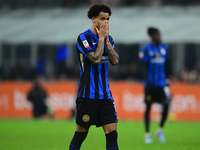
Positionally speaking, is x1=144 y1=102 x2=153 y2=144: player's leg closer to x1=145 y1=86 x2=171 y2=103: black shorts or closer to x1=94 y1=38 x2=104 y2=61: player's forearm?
x1=145 y1=86 x2=171 y2=103: black shorts

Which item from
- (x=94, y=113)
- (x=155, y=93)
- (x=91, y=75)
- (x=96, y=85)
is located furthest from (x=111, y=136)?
(x=155, y=93)

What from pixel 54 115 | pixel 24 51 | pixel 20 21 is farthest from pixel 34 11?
pixel 54 115

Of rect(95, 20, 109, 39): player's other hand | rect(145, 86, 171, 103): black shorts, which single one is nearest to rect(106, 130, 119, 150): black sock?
rect(95, 20, 109, 39): player's other hand

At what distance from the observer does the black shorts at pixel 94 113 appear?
5105mm

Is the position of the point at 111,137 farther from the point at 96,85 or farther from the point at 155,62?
the point at 155,62

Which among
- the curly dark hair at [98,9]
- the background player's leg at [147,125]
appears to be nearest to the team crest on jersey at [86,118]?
the curly dark hair at [98,9]

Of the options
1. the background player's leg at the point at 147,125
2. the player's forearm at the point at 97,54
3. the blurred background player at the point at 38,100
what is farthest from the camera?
the blurred background player at the point at 38,100

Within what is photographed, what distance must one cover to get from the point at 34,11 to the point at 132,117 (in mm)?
10266

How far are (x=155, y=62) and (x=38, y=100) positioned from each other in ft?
27.2

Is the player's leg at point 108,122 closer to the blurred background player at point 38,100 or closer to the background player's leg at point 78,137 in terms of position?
the background player's leg at point 78,137

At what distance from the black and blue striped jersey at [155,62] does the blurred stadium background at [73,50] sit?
6.61m

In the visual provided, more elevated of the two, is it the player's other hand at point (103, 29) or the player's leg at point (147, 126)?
the player's other hand at point (103, 29)

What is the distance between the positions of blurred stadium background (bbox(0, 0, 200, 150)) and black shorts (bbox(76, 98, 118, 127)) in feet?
34.5

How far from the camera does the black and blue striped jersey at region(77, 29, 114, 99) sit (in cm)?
514
